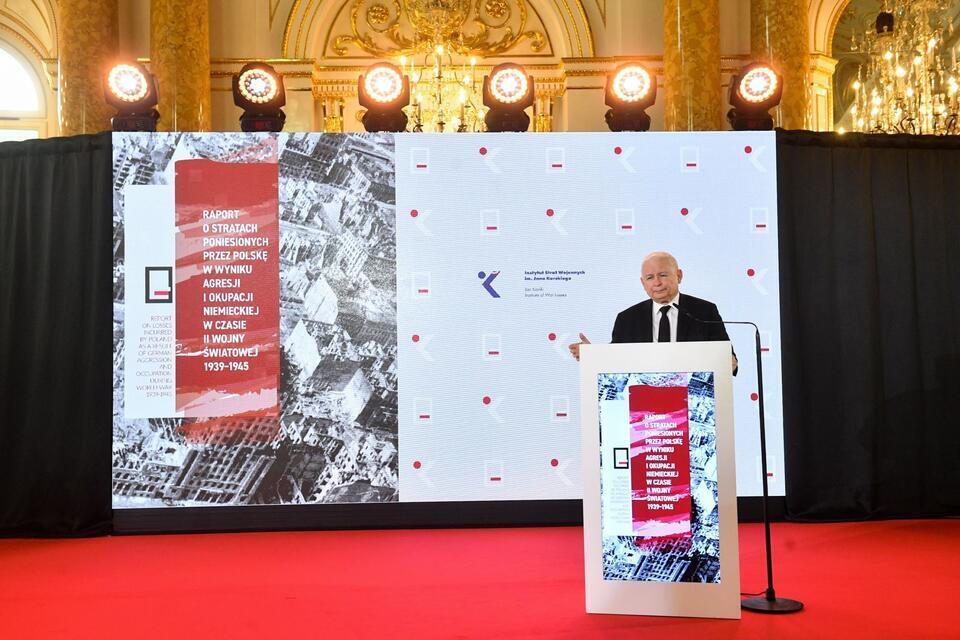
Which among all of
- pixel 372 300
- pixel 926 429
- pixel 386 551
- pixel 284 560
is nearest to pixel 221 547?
pixel 284 560

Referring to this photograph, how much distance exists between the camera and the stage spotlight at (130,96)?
5.90 metres

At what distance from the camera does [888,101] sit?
952 centimetres

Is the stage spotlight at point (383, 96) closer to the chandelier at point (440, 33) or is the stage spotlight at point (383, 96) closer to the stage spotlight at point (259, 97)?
the stage spotlight at point (259, 97)

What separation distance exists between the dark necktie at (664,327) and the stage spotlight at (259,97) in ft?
8.76

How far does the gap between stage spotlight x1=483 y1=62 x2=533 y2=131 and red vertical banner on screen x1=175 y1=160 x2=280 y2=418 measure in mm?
1499

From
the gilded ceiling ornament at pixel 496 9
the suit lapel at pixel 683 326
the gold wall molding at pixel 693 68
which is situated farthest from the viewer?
the gilded ceiling ornament at pixel 496 9

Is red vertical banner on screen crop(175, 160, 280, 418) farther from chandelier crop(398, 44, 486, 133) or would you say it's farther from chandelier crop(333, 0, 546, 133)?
chandelier crop(333, 0, 546, 133)

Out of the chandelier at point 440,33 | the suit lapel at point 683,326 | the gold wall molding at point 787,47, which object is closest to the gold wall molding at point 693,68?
the gold wall molding at point 787,47

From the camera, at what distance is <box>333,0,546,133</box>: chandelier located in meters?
9.80

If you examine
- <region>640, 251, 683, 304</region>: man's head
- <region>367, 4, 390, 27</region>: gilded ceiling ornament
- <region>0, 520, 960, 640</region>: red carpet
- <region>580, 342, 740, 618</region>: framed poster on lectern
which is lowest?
<region>0, 520, 960, 640</region>: red carpet

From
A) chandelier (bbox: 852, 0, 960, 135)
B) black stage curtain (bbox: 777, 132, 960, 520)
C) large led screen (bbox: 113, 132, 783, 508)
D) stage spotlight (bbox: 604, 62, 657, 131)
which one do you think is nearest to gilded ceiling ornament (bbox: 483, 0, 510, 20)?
chandelier (bbox: 852, 0, 960, 135)

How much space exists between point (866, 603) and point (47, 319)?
4.73 meters

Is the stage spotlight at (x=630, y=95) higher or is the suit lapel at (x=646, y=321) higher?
the stage spotlight at (x=630, y=95)

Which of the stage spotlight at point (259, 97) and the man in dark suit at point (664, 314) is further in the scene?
the stage spotlight at point (259, 97)
